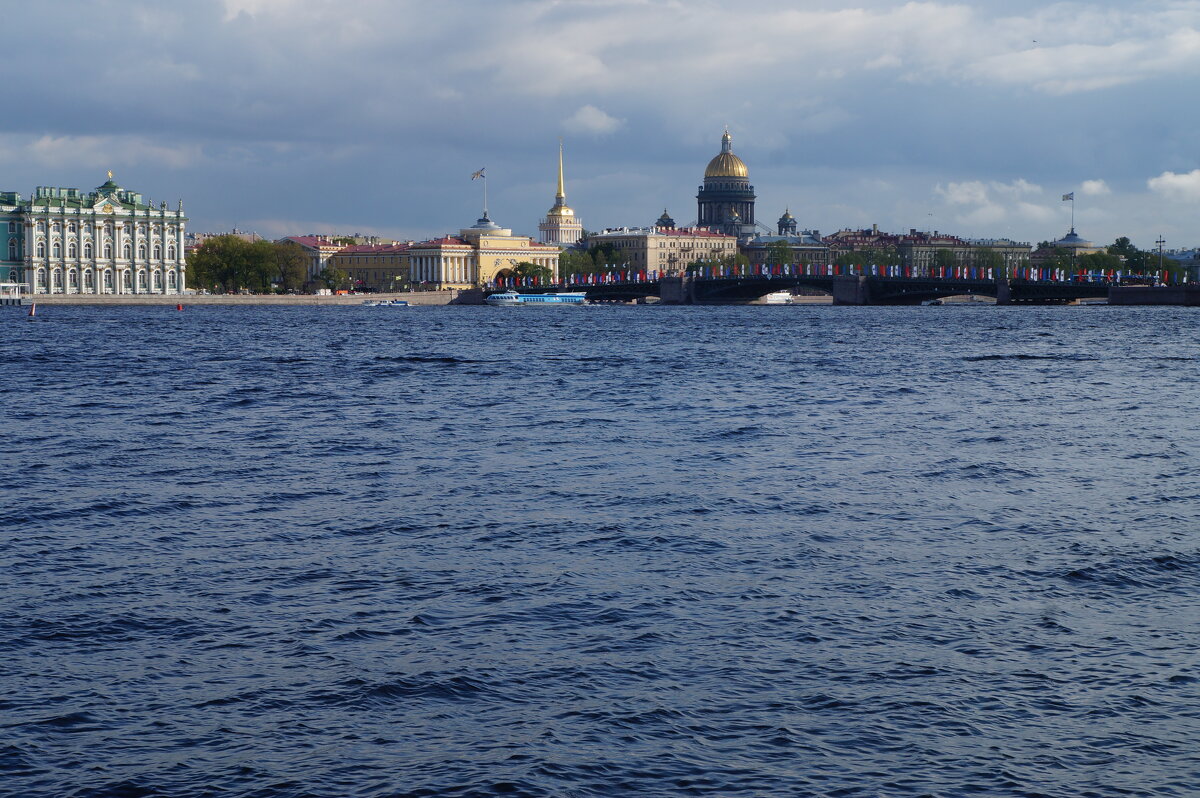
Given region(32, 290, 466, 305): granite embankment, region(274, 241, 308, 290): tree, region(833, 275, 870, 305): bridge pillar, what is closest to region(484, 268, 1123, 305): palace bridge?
region(833, 275, 870, 305): bridge pillar

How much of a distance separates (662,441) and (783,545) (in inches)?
259

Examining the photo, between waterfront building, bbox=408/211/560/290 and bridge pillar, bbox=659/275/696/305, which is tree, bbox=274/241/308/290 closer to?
waterfront building, bbox=408/211/560/290

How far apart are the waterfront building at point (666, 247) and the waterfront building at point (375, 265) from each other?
854 inches

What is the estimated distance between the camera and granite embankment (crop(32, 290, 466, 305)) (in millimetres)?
91312

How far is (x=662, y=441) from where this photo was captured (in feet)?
53.8

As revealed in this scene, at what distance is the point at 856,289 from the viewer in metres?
94.5

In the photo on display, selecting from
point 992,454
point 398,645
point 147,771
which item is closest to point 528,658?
point 398,645

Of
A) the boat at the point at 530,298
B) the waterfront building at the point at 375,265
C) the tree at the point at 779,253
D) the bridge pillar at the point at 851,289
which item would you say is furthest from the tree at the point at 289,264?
the tree at the point at 779,253

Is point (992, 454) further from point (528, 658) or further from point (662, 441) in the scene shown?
point (528, 658)

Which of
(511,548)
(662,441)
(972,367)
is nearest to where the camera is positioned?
(511,548)

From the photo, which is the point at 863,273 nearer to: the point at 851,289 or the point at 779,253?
the point at 851,289

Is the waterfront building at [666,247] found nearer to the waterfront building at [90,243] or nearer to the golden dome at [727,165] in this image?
the golden dome at [727,165]

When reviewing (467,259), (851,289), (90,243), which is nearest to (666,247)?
(467,259)

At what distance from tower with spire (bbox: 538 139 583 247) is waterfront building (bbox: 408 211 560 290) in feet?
94.9
